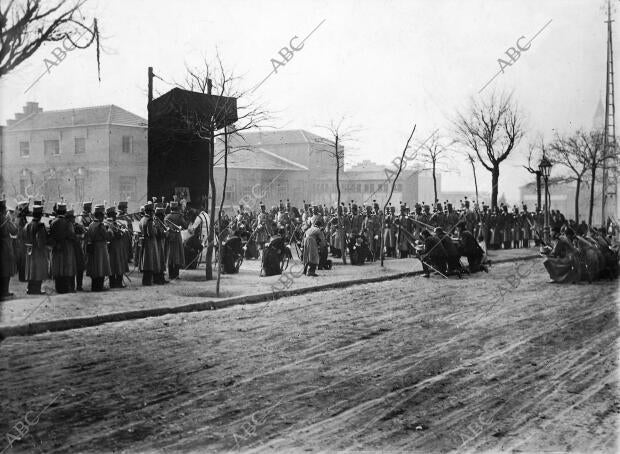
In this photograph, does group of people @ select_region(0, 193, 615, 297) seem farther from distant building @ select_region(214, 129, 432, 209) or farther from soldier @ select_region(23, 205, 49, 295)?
distant building @ select_region(214, 129, 432, 209)

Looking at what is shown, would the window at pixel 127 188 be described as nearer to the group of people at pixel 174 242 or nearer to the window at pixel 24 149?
the window at pixel 24 149

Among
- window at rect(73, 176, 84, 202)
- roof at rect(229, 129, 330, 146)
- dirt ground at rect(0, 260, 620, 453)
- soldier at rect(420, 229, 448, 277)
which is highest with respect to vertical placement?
roof at rect(229, 129, 330, 146)

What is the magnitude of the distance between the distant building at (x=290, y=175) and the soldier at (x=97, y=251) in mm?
32010

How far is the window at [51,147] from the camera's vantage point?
35406mm

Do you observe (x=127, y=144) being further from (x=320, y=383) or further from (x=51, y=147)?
(x=320, y=383)

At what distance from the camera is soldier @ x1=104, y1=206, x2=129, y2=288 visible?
41.7ft

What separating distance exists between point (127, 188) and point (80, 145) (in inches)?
155

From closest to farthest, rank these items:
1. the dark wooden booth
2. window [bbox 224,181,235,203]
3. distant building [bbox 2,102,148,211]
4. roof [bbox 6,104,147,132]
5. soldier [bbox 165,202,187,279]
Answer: soldier [bbox 165,202,187,279], the dark wooden booth, distant building [bbox 2,102,148,211], roof [bbox 6,104,147,132], window [bbox 224,181,235,203]

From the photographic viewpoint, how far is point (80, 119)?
36875 millimetres

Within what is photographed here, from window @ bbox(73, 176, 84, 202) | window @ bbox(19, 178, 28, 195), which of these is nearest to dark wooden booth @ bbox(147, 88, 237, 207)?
window @ bbox(73, 176, 84, 202)

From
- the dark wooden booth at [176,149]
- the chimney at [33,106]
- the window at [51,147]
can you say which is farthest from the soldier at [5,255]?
the window at [51,147]

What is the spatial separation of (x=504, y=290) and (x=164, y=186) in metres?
13.6

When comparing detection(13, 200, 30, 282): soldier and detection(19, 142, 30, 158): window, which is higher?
detection(19, 142, 30, 158): window

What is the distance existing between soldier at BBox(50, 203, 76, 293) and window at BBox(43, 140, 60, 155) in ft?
87.5
